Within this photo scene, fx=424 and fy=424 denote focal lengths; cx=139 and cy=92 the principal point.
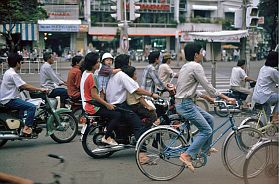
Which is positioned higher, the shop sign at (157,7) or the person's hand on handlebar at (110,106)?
the shop sign at (157,7)

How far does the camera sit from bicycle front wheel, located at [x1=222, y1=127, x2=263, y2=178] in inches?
218

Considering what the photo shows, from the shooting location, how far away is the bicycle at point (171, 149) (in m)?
5.55

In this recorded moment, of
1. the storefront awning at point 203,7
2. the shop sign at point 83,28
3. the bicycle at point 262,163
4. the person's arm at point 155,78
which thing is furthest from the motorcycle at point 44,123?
the storefront awning at point 203,7

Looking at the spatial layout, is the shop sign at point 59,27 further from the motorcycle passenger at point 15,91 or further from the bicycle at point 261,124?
the bicycle at point 261,124

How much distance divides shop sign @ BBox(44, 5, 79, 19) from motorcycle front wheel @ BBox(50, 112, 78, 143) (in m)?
38.3

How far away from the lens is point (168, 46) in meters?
52.8

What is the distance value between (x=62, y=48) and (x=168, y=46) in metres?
13.1

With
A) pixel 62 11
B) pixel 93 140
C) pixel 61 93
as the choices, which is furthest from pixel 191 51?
pixel 62 11

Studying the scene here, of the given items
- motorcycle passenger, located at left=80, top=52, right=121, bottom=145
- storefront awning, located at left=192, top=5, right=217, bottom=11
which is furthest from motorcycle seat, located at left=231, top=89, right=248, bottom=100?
storefront awning, located at left=192, top=5, right=217, bottom=11

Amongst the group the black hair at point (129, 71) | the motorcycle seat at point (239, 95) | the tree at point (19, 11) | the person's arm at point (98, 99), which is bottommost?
the motorcycle seat at point (239, 95)

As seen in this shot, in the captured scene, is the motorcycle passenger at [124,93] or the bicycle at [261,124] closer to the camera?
→ the bicycle at [261,124]

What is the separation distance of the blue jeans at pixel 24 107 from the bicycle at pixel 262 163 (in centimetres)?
390

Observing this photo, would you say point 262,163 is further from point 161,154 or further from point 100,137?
point 100,137

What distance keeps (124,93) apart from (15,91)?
6.41 ft
